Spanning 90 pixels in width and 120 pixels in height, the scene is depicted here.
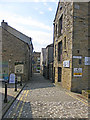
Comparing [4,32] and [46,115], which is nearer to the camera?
[46,115]

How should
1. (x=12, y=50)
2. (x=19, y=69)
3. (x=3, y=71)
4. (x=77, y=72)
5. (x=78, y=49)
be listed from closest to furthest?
(x=77, y=72)
(x=78, y=49)
(x=3, y=71)
(x=19, y=69)
(x=12, y=50)

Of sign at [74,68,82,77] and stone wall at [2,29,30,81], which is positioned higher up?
stone wall at [2,29,30,81]

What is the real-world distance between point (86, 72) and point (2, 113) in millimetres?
8440

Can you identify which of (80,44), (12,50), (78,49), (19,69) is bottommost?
(19,69)

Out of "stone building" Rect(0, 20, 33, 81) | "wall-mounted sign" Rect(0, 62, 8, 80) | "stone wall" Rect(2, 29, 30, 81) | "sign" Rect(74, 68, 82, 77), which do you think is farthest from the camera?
"stone wall" Rect(2, 29, 30, 81)

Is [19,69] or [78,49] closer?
[78,49]

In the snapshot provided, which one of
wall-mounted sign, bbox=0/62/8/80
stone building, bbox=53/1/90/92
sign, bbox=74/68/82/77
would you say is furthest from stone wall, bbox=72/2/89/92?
wall-mounted sign, bbox=0/62/8/80

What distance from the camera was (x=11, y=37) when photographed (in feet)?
62.1

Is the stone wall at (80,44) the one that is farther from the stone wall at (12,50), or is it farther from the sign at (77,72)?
the stone wall at (12,50)

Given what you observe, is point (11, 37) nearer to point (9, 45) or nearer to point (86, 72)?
point (9, 45)

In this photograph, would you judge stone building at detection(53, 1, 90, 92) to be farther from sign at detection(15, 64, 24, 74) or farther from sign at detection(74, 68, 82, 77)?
sign at detection(15, 64, 24, 74)

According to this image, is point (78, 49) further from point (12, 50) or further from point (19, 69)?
point (12, 50)

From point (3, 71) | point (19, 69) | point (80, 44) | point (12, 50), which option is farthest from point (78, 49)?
point (3, 71)

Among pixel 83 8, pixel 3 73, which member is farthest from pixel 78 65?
pixel 3 73
